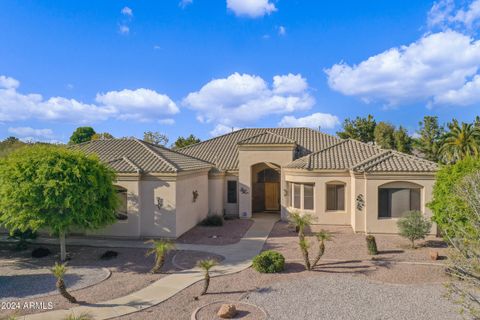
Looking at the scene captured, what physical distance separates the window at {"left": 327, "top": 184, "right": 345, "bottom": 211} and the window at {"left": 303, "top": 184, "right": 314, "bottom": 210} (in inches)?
49.5

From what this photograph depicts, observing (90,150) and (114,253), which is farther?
(90,150)

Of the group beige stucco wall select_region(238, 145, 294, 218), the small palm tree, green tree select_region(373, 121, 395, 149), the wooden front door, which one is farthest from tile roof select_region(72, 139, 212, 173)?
green tree select_region(373, 121, 395, 149)

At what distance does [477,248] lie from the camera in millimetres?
7586

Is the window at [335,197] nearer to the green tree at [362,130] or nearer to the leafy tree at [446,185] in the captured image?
the leafy tree at [446,185]

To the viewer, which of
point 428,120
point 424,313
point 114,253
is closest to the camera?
point 424,313

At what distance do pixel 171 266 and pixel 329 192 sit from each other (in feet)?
44.3

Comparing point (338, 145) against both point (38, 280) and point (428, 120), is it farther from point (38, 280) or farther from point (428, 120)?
point (428, 120)

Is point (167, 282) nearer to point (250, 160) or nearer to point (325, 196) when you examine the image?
point (325, 196)

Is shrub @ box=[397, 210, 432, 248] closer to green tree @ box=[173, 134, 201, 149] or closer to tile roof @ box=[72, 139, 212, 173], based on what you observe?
tile roof @ box=[72, 139, 212, 173]

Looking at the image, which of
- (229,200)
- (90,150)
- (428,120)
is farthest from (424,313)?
(428,120)

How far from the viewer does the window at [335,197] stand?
23594 mm

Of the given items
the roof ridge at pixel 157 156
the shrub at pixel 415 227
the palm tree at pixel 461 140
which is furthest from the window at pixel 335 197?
the palm tree at pixel 461 140

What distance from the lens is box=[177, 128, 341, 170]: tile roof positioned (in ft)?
98.2

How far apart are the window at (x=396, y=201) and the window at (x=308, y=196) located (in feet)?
16.3
